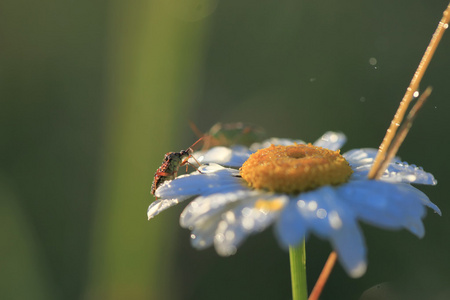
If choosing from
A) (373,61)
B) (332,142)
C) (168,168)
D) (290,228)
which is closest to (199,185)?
(290,228)

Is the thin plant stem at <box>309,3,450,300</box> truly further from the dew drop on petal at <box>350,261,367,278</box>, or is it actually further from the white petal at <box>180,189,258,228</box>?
the white petal at <box>180,189,258,228</box>

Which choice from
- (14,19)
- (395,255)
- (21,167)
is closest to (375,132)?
(395,255)

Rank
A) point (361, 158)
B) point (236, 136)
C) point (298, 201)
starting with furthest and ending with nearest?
1. point (236, 136)
2. point (361, 158)
3. point (298, 201)

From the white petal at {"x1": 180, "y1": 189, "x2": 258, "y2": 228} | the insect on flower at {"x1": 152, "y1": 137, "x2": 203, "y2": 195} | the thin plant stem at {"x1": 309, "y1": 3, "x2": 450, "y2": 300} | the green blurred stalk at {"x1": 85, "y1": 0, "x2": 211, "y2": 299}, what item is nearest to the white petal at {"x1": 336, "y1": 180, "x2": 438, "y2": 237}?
the thin plant stem at {"x1": 309, "y1": 3, "x2": 450, "y2": 300}

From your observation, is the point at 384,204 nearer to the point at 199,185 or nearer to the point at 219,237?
the point at 219,237

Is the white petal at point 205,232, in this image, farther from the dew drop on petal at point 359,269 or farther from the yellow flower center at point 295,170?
the dew drop on petal at point 359,269

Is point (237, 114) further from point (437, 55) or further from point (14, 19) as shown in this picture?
point (14, 19)
